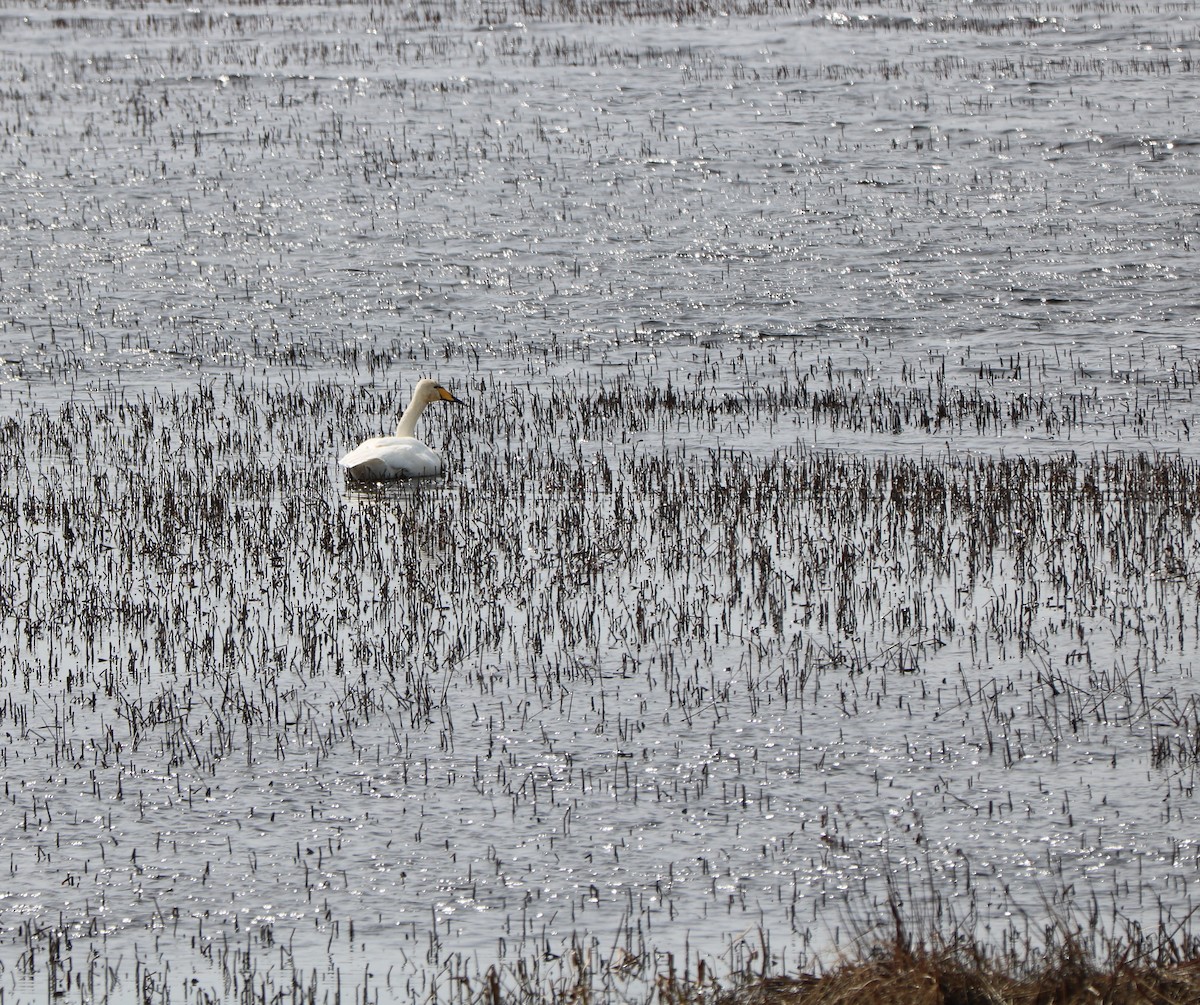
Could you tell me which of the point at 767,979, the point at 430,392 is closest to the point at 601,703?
the point at 767,979

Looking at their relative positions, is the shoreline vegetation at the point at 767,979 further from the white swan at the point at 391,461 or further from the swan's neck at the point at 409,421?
the swan's neck at the point at 409,421

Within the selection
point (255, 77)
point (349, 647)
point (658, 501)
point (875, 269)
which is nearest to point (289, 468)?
point (658, 501)

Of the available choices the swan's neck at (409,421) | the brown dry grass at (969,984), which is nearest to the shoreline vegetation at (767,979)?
the brown dry grass at (969,984)

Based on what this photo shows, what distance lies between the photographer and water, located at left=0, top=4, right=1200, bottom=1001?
5.62 m

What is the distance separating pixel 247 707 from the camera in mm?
7207

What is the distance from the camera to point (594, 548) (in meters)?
9.72

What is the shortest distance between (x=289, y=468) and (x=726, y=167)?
13.3m

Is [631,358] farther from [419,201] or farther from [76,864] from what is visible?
[76,864]

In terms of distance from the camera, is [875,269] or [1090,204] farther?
[1090,204]

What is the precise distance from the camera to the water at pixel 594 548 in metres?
5.62

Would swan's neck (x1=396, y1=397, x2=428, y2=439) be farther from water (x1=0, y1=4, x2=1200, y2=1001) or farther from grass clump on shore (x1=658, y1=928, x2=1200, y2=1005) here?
grass clump on shore (x1=658, y1=928, x2=1200, y2=1005)

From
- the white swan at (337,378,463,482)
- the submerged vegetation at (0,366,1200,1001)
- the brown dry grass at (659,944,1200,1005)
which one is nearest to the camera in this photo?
the brown dry grass at (659,944,1200,1005)

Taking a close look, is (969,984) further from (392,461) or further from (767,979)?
(392,461)

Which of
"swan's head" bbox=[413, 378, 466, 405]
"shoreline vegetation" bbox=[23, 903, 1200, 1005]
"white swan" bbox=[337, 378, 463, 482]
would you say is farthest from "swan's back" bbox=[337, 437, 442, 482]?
"shoreline vegetation" bbox=[23, 903, 1200, 1005]
